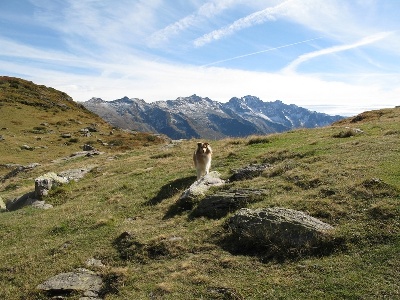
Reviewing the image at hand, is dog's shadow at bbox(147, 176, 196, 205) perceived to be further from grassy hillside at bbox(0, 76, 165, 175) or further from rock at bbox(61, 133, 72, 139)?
rock at bbox(61, 133, 72, 139)

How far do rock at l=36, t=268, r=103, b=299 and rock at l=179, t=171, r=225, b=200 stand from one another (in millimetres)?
6278

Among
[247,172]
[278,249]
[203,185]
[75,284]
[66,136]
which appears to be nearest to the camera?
[278,249]

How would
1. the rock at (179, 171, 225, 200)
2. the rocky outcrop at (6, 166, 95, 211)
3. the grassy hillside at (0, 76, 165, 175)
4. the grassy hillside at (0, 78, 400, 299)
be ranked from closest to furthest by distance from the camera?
the grassy hillside at (0, 78, 400, 299), the rock at (179, 171, 225, 200), the rocky outcrop at (6, 166, 95, 211), the grassy hillside at (0, 76, 165, 175)

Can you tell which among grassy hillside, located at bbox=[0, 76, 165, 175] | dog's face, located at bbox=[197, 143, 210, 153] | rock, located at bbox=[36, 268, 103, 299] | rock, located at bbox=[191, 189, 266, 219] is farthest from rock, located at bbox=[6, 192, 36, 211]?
grassy hillside, located at bbox=[0, 76, 165, 175]

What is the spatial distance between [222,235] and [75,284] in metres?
5.47

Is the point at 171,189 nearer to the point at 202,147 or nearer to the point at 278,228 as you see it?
the point at 202,147

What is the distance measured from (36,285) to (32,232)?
6076 millimetres

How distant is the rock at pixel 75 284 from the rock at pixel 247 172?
9946mm

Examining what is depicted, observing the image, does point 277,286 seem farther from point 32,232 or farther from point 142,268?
point 32,232

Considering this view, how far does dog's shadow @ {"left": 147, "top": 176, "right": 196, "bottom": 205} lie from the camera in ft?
67.8

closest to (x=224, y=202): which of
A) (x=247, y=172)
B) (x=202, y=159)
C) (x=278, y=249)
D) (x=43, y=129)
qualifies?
(x=247, y=172)

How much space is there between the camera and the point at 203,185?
64.5 ft

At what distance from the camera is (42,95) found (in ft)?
325

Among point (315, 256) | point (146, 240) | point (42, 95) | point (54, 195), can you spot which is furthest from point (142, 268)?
point (42, 95)
